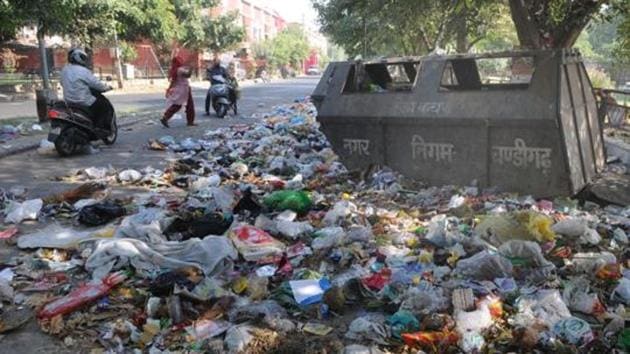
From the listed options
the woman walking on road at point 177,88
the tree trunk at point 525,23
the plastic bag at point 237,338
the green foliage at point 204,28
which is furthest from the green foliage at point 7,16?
the green foliage at point 204,28

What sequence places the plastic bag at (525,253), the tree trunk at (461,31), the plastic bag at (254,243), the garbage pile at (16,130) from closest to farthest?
1. the plastic bag at (525,253)
2. the plastic bag at (254,243)
3. the garbage pile at (16,130)
4. the tree trunk at (461,31)

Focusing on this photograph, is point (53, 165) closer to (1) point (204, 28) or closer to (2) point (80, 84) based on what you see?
(2) point (80, 84)

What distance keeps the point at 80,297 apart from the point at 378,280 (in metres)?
1.79

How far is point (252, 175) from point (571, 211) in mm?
3578

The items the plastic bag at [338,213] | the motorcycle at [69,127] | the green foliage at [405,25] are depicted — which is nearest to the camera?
the plastic bag at [338,213]

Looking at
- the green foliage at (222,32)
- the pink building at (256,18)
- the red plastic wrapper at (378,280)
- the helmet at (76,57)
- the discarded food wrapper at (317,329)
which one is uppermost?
the pink building at (256,18)

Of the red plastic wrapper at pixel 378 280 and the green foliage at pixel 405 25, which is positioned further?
the green foliage at pixel 405 25

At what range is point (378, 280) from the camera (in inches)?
148

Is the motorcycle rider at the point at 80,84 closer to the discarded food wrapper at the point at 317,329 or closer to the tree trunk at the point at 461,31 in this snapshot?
the discarded food wrapper at the point at 317,329

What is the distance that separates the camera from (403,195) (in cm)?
602

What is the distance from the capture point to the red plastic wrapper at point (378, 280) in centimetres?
371

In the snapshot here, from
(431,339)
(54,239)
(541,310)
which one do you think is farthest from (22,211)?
(541,310)

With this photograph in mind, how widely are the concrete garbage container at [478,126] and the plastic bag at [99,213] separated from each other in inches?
107

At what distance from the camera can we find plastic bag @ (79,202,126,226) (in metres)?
5.06
